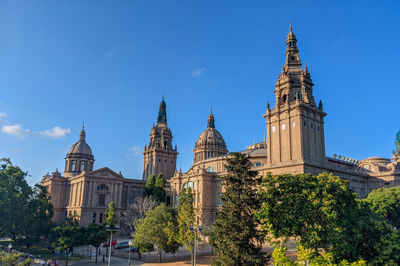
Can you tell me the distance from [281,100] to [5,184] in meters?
55.7

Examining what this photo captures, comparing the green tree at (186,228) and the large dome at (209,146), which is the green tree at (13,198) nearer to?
the green tree at (186,228)

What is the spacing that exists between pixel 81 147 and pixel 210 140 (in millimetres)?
43416

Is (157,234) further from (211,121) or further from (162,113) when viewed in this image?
(211,121)

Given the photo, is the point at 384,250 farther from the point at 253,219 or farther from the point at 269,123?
the point at 269,123

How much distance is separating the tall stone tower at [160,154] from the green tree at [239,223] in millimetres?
72150

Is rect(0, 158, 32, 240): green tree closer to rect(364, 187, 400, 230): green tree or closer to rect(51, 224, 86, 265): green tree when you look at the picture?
rect(51, 224, 86, 265): green tree

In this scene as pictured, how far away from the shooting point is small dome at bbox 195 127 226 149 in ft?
380

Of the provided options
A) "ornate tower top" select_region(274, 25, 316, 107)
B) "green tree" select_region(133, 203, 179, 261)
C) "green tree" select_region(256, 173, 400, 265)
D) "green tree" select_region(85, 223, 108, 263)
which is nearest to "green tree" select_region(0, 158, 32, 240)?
"green tree" select_region(85, 223, 108, 263)

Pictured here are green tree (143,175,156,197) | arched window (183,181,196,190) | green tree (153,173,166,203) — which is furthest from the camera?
green tree (143,175,156,197)

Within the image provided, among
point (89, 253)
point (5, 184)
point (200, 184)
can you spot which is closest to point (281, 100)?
point (200, 184)

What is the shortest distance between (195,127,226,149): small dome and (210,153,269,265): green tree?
80008mm

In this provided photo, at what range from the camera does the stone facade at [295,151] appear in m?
63.0

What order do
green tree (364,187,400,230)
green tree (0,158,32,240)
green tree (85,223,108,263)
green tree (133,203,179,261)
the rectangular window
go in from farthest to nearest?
the rectangular window, green tree (0,158,32,240), green tree (85,223,108,263), green tree (364,187,400,230), green tree (133,203,179,261)

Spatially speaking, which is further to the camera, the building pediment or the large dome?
the large dome
